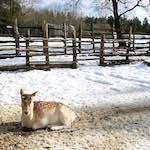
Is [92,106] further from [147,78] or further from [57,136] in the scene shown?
[147,78]

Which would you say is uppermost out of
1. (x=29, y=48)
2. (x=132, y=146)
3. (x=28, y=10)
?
(x=28, y=10)

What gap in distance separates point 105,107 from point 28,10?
37.7 m

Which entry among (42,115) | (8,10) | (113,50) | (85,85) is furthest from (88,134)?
(8,10)

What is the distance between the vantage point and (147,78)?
13.2 metres

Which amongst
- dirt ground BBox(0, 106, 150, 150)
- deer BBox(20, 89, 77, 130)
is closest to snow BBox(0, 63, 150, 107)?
dirt ground BBox(0, 106, 150, 150)

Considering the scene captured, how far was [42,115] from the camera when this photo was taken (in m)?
6.89

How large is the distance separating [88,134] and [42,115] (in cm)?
85

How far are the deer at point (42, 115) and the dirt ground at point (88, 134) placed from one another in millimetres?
121

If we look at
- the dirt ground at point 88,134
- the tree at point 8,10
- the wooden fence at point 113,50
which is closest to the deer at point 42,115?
the dirt ground at point 88,134

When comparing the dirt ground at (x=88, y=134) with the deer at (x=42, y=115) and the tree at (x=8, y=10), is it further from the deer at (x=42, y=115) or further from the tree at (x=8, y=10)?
the tree at (x=8, y=10)

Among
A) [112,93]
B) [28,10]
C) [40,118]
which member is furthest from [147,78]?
[28,10]

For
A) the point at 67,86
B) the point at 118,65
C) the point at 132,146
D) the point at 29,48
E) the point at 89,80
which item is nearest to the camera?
the point at 132,146

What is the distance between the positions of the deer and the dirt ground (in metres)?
0.12

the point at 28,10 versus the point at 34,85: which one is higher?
the point at 28,10
